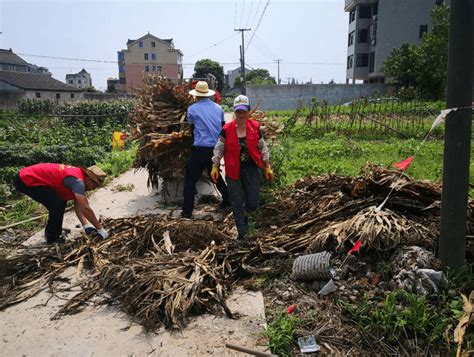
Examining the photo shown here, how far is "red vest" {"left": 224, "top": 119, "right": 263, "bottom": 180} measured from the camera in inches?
198

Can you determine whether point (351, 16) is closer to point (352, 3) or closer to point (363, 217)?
point (352, 3)

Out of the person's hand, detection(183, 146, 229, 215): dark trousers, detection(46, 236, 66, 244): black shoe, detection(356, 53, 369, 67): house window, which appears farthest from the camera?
detection(356, 53, 369, 67): house window

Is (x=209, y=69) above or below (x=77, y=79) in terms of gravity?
below

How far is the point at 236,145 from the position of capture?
5.02m

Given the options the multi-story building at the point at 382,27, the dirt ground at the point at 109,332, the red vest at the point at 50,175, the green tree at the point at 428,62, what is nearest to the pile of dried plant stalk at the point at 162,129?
→ the red vest at the point at 50,175

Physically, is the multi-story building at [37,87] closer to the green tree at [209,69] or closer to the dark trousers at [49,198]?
the green tree at [209,69]

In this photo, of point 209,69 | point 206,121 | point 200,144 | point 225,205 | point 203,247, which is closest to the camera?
point 203,247

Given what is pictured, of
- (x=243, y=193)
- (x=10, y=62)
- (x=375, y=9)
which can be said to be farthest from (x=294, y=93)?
(x=10, y=62)

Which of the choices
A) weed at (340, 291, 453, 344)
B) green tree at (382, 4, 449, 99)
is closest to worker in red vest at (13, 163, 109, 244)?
weed at (340, 291, 453, 344)

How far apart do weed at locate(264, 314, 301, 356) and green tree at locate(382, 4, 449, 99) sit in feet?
88.3

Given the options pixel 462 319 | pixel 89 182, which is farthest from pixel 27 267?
pixel 462 319

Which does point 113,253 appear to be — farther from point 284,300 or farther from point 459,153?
point 459,153

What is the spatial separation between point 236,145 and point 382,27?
49679mm

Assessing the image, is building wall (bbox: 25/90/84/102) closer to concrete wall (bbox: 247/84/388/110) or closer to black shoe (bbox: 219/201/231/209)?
concrete wall (bbox: 247/84/388/110)
